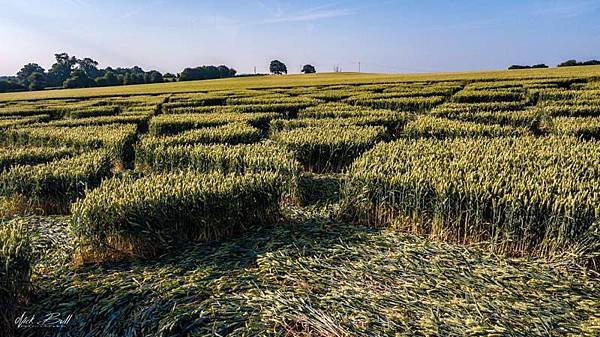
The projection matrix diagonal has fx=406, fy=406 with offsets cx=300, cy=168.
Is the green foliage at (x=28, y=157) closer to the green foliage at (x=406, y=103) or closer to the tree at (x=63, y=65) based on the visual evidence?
the green foliage at (x=406, y=103)

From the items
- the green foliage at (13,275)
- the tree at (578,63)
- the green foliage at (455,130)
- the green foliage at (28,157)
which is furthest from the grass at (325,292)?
the tree at (578,63)

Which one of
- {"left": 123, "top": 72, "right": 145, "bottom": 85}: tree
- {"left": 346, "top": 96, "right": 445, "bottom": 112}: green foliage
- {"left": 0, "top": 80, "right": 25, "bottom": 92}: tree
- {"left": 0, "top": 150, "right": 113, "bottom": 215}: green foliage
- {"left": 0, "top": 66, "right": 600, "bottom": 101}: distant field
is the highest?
{"left": 123, "top": 72, "right": 145, "bottom": 85}: tree

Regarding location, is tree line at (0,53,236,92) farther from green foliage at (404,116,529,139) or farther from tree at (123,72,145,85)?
green foliage at (404,116,529,139)

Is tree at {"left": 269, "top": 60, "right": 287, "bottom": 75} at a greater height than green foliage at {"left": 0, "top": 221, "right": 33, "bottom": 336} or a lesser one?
greater

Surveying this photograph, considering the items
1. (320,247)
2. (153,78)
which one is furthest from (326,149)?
(153,78)

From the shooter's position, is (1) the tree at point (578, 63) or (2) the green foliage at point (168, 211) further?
(1) the tree at point (578, 63)

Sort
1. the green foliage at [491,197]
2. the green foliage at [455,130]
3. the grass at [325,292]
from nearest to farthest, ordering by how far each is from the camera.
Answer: the grass at [325,292] < the green foliage at [491,197] < the green foliage at [455,130]

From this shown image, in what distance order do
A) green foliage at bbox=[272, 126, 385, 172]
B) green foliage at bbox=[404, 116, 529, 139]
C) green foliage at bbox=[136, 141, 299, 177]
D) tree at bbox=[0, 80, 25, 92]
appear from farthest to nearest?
tree at bbox=[0, 80, 25, 92]
green foliage at bbox=[404, 116, 529, 139]
green foliage at bbox=[272, 126, 385, 172]
green foliage at bbox=[136, 141, 299, 177]

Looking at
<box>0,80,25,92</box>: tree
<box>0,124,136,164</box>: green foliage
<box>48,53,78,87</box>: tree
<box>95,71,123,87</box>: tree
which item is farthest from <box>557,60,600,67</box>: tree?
<box>48,53,78,87</box>: tree

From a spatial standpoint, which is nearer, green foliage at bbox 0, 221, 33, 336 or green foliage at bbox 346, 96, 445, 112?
green foliage at bbox 0, 221, 33, 336

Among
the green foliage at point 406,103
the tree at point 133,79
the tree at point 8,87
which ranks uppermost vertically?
the tree at point 133,79

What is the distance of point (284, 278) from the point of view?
3697 mm

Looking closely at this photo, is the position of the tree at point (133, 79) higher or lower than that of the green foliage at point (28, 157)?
higher

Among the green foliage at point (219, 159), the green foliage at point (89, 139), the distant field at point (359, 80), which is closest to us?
the green foliage at point (219, 159)
